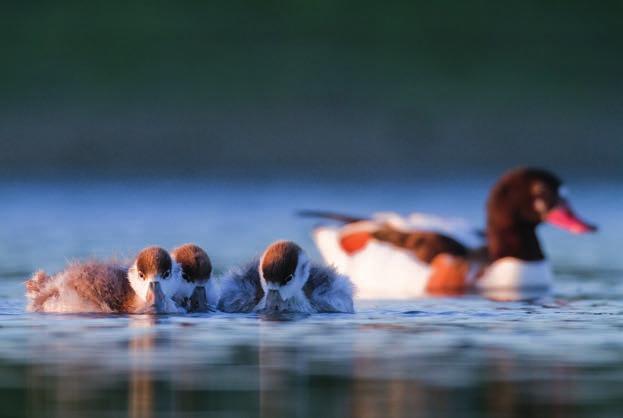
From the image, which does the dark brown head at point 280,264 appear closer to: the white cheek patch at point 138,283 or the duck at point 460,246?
the white cheek patch at point 138,283

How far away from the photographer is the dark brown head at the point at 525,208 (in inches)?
652

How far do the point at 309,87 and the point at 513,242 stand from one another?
571 inches

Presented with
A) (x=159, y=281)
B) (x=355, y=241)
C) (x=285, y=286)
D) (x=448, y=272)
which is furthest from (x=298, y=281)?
(x=355, y=241)

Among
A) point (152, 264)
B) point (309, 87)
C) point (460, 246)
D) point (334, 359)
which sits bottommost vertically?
point (334, 359)

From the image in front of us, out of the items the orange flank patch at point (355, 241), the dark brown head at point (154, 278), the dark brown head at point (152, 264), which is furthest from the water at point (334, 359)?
the orange flank patch at point (355, 241)

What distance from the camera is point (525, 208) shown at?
16641 mm

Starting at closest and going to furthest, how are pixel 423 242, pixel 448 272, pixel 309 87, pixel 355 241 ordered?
pixel 448 272, pixel 423 242, pixel 355 241, pixel 309 87

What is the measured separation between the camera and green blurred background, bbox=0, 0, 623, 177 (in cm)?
2905

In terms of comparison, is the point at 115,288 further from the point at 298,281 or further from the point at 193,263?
the point at 298,281

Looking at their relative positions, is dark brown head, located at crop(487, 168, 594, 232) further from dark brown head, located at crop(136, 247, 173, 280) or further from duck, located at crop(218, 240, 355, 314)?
dark brown head, located at crop(136, 247, 173, 280)

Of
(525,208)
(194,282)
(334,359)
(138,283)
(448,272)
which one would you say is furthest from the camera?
(525,208)

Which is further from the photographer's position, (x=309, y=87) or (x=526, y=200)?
(x=309, y=87)

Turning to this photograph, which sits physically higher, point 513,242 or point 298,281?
point 513,242

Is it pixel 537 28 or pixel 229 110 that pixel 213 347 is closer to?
pixel 229 110
